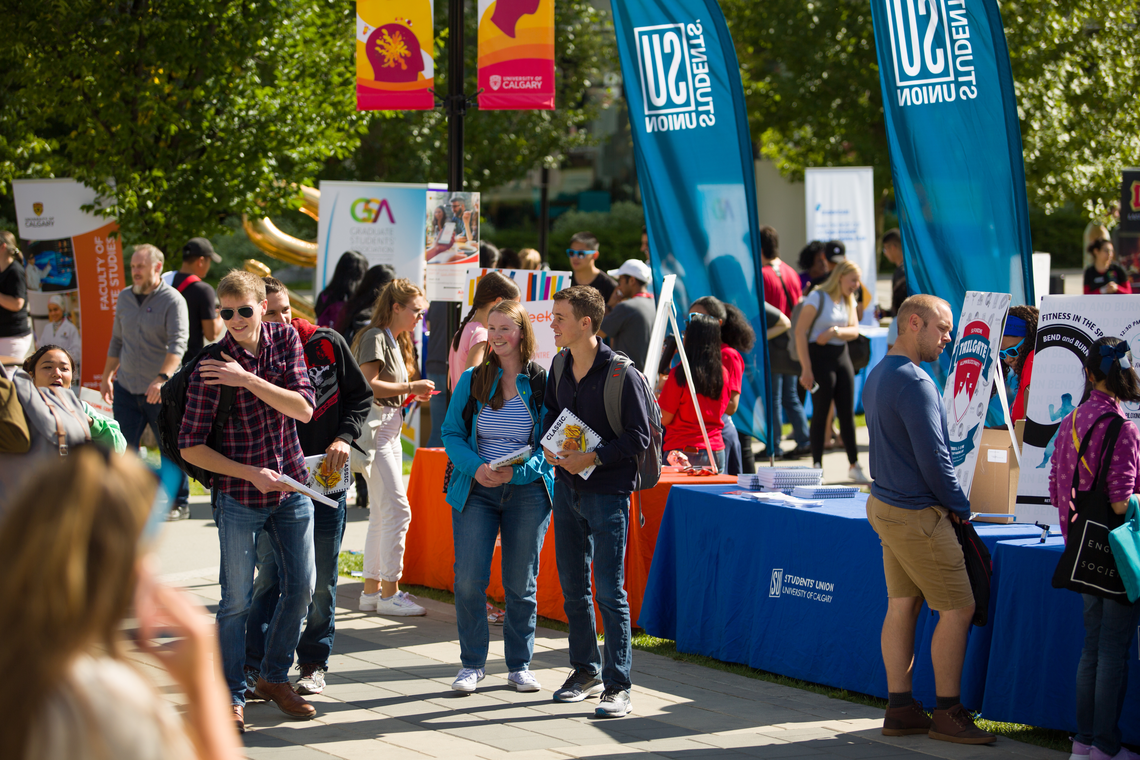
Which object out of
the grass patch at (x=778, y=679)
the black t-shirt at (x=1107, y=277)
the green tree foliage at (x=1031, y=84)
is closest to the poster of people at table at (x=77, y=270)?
the grass patch at (x=778, y=679)

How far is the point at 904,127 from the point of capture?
24.6ft

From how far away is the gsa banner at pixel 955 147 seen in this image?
23.8 feet

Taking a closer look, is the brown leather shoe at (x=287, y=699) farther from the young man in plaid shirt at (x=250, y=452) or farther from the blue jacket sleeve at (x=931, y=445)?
the blue jacket sleeve at (x=931, y=445)

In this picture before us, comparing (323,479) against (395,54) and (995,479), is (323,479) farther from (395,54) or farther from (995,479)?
(395,54)

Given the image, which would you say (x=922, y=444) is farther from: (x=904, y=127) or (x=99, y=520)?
(x=99, y=520)

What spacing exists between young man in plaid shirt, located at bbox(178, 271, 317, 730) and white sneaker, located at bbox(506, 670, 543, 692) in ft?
3.82

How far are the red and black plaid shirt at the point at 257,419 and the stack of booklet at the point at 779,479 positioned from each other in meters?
2.58

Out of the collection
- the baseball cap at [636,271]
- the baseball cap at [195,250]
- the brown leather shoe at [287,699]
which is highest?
the baseball cap at [195,250]

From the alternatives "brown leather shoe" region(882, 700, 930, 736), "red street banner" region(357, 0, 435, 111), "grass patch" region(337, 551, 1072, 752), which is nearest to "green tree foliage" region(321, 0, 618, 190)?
"red street banner" region(357, 0, 435, 111)

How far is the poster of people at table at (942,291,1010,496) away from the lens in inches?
231

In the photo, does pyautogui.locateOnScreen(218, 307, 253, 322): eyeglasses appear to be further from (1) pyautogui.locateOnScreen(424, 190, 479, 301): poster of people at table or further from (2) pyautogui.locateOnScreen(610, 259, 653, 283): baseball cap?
(2) pyautogui.locateOnScreen(610, 259, 653, 283): baseball cap

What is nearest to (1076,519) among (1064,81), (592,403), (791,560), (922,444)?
(922,444)

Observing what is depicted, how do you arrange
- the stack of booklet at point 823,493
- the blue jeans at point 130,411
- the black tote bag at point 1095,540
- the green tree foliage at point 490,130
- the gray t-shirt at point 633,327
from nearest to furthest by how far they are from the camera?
the black tote bag at point 1095,540 < the stack of booklet at point 823,493 < the gray t-shirt at point 633,327 < the blue jeans at point 130,411 < the green tree foliage at point 490,130

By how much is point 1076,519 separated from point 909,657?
0.97 m
